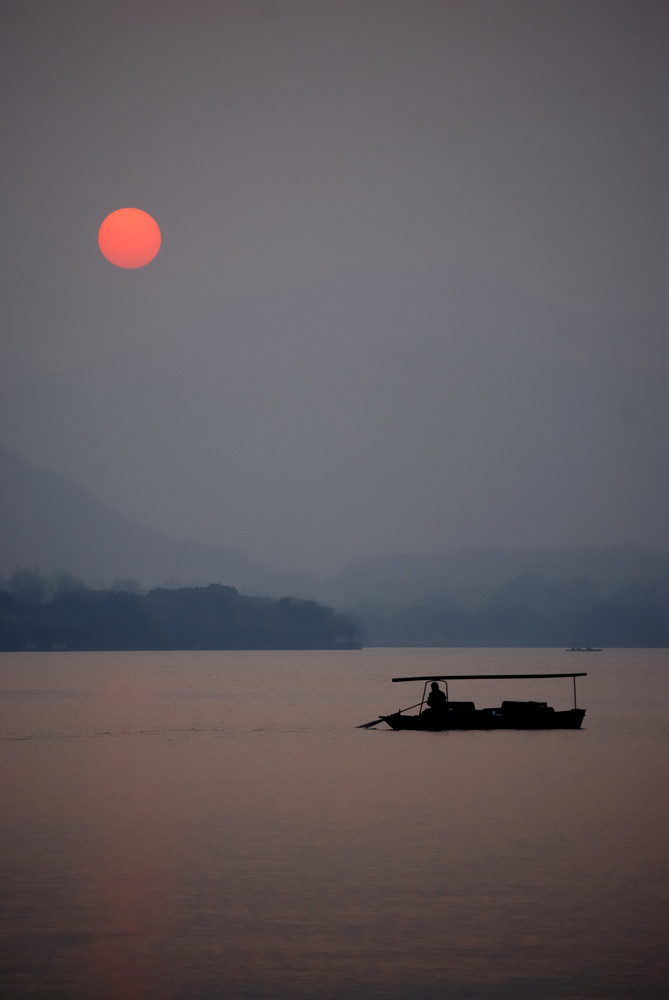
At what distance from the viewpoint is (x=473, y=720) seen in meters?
94.0

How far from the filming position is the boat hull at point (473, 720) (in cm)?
9288

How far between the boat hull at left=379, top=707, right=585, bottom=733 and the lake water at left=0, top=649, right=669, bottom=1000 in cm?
632

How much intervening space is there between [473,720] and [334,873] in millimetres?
55501

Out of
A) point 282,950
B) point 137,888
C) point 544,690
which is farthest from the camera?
point 544,690

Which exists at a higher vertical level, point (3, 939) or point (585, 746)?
point (585, 746)

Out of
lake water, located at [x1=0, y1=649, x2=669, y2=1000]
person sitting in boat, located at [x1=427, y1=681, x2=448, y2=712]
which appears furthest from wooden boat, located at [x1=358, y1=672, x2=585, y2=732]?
lake water, located at [x1=0, y1=649, x2=669, y2=1000]

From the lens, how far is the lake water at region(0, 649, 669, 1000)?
92.7 ft

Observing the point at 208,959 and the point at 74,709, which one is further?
the point at 74,709

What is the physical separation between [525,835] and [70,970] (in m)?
23.7

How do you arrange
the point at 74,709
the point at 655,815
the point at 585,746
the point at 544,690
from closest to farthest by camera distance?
the point at 655,815 < the point at 585,746 < the point at 74,709 < the point at 544,690

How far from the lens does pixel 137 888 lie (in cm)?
3753

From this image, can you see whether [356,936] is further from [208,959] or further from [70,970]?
[70,970]

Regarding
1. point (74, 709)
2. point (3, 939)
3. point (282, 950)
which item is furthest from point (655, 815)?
point (74, 709)

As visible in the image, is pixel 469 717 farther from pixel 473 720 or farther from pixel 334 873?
pixel 334 873
